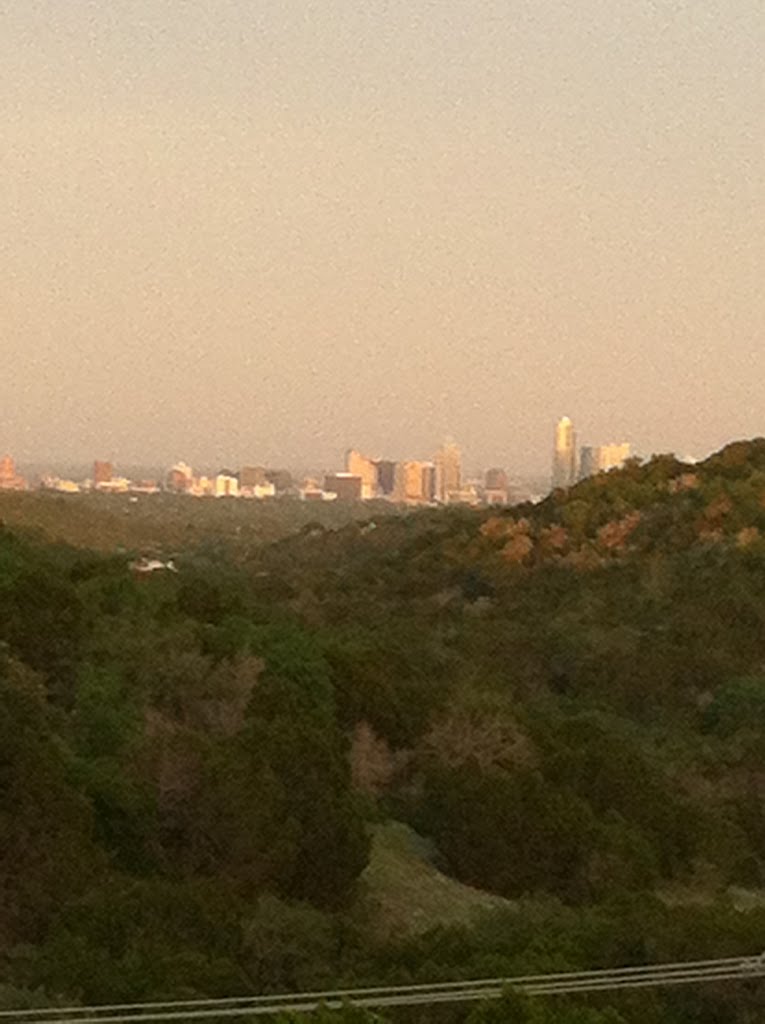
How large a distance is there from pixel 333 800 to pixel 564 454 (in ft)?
469

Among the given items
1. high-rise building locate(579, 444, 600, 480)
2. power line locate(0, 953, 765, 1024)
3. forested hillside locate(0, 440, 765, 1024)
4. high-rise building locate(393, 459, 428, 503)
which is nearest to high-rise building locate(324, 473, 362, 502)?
high-rise building locate(393, 459, 428, 503)

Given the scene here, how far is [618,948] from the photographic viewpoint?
14.1 metres

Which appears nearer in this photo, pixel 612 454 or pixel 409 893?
pixel 409 893

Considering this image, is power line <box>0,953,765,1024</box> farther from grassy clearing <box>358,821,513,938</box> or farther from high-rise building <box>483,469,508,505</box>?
high-rise building <box>483,469,508,505</box>

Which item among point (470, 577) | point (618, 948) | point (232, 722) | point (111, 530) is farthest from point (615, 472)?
point (618, 948)

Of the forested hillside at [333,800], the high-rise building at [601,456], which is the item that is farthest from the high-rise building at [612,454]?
the forested hillside at [333,800]

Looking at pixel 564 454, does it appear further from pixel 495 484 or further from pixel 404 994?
pixel 404 994

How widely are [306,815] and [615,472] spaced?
53.9m

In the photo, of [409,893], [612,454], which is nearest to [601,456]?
[612,454]

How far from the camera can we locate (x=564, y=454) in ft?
523

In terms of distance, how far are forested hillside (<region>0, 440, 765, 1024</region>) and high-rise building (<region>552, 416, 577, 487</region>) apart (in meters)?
119

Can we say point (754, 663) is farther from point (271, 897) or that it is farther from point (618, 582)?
point (271, 897)

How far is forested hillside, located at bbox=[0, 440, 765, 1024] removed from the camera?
44.2 feet

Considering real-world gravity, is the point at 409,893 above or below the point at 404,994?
below
